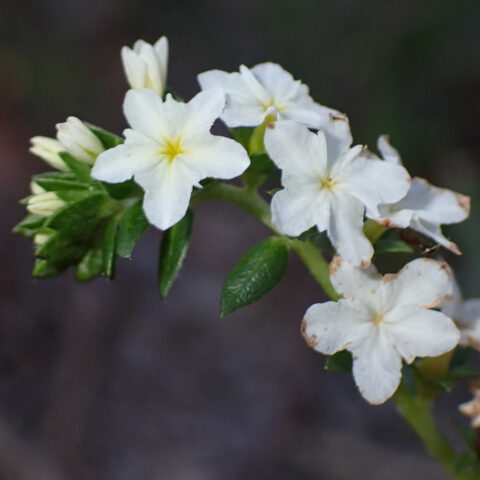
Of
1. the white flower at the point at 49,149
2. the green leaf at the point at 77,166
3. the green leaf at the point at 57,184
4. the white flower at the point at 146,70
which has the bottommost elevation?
the green leaf at the point at 57,184

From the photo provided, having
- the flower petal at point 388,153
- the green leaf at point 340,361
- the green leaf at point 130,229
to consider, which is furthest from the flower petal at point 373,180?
the green leaf at point 130,229

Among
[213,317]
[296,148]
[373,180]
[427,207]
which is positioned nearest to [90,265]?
[296,148]

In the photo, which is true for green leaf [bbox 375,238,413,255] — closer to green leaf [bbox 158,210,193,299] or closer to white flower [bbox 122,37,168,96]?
green leaf [bbox 158,210,193,299]

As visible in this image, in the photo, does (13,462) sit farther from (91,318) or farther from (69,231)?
(69,231)

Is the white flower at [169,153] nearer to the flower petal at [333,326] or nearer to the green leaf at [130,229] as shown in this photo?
the green leaf at [130,229]

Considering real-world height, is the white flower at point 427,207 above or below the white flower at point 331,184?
below

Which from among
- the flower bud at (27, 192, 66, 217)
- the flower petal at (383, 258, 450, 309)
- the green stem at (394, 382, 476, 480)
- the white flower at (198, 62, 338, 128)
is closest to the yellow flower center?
the white flower at (198, 62, 338, 128)
